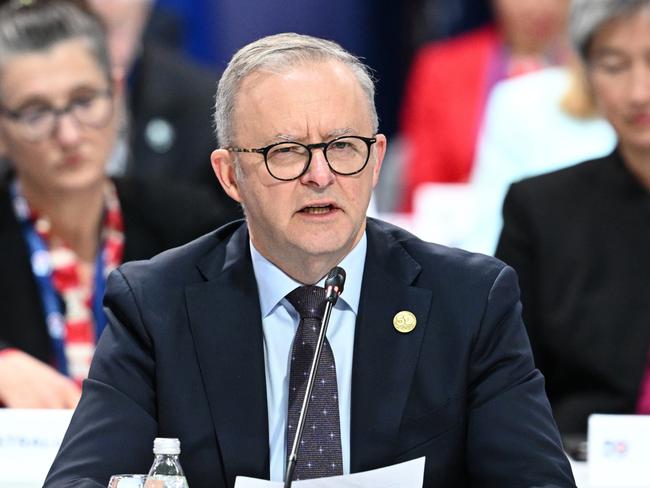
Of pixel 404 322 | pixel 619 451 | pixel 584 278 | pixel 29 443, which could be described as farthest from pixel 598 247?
pixel 29 443

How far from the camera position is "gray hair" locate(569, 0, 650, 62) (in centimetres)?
357

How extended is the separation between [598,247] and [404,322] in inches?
46.8

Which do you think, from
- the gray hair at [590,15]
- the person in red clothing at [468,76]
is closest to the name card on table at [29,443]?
the gray hair at [590,15]

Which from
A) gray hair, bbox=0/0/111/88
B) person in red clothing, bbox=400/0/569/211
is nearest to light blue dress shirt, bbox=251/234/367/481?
gray hair, bbox=0/0/111/88

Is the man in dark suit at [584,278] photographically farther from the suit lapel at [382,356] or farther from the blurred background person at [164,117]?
the blurred background person at [164,117]

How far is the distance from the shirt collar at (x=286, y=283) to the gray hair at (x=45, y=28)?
157cm

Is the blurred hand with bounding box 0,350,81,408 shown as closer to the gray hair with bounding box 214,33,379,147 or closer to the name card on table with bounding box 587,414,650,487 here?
the gray hair with bounding box 214,33,379,147

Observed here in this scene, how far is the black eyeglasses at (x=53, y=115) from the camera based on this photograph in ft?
12.9

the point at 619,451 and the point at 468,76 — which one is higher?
the point at 468,76

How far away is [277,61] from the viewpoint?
2.54 m

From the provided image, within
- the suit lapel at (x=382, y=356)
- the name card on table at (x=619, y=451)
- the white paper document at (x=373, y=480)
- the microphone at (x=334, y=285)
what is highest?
the microphone at (x=334, y=285)

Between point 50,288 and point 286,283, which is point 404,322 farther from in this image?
point 50,288

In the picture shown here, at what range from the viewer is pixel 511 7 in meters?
5.77

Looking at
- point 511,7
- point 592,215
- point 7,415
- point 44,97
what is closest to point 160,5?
point 511,7
